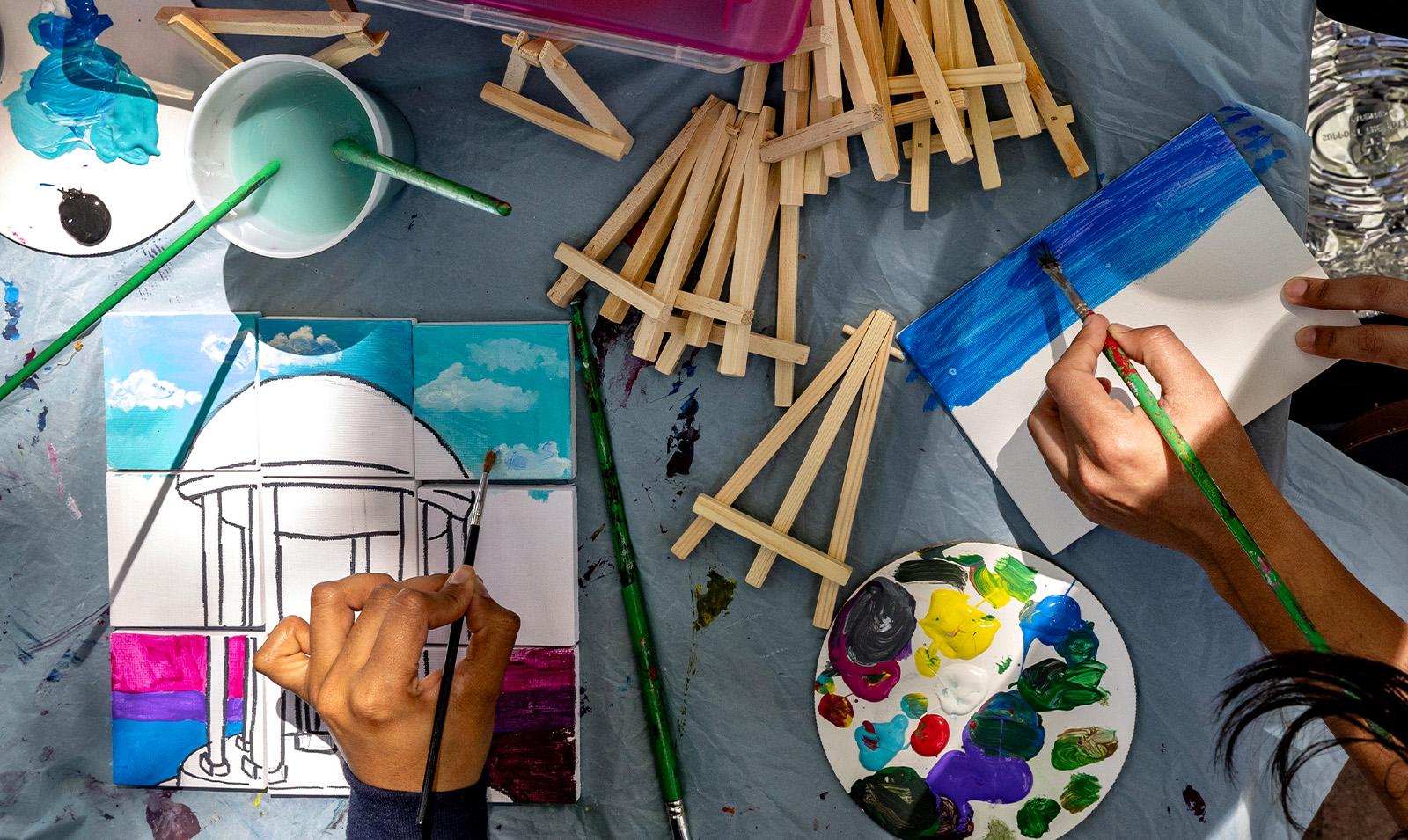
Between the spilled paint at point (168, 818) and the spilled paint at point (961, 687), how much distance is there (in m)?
1.20

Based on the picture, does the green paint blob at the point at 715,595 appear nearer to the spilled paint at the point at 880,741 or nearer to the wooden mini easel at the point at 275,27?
the spilled paint at the point at 880,741

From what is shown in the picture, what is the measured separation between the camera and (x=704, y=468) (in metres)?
1.33

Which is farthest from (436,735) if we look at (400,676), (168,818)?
(168,818)

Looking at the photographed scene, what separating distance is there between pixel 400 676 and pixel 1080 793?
99 cm

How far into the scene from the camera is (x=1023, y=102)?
1214 millimetres

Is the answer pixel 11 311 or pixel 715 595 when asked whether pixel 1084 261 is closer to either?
pixel 715 595

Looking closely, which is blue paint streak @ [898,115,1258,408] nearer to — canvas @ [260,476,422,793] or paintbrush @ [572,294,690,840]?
paintbrush @ [572,294,690,840]

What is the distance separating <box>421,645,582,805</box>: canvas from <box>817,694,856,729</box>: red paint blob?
0.37 m

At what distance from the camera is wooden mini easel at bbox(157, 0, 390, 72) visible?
46.9 inches

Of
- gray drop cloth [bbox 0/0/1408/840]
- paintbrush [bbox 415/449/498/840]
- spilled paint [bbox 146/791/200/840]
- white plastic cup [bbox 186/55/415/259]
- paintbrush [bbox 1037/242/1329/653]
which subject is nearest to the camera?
paintbrush [bbox 1037/242/1329/653]

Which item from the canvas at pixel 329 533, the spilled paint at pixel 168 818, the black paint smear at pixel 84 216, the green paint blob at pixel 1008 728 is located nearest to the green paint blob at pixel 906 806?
the green paint blob at pixel 1008 728

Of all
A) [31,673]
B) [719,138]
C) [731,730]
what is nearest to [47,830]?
[31,673]

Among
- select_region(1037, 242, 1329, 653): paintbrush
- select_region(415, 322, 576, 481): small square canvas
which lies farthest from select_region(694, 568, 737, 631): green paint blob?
select_region(1037, 242, 1329, 653): paintbrush

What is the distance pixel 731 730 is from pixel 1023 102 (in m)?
1.01
